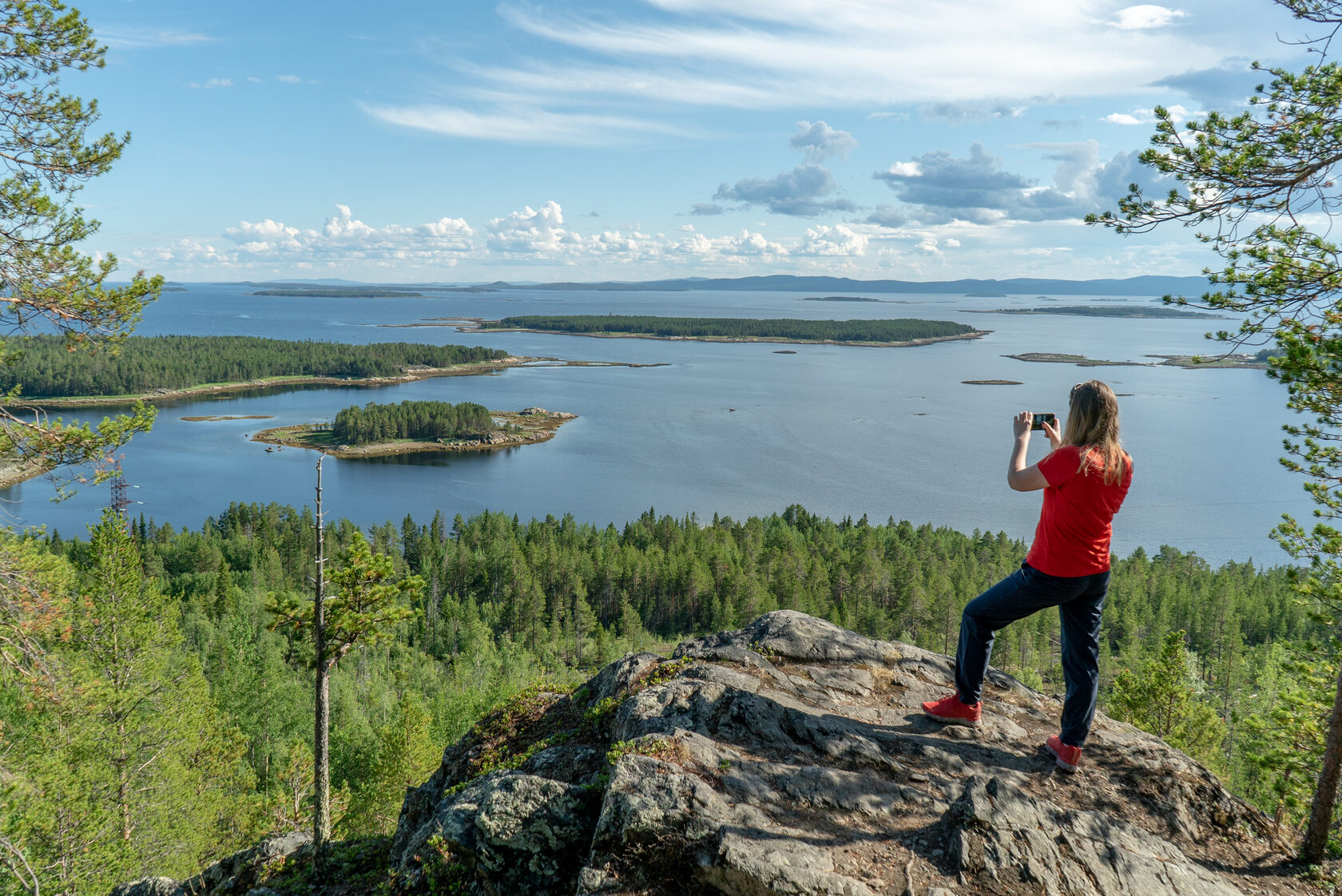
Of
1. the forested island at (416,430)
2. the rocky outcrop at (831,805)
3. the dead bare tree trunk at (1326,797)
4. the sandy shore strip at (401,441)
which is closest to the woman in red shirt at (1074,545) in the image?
the rocky outcrop at (831,805)

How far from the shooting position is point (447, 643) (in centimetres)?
6034

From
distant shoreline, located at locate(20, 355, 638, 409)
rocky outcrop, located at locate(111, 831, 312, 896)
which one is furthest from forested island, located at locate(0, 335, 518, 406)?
rocky outcrop, located at locate(111, 831, 312, 896)

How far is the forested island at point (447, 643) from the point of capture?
507 inches

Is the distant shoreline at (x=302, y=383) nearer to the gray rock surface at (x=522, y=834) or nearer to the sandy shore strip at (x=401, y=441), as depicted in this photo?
the sandy shore strip at (x=401, y=441)

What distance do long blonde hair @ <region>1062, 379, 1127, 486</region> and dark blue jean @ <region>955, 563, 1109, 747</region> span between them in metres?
0.84

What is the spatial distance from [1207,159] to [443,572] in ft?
215

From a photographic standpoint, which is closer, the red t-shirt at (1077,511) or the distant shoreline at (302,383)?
the red t-shirt at (1077,511)

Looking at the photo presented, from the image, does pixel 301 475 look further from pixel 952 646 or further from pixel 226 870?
pixel 226 870

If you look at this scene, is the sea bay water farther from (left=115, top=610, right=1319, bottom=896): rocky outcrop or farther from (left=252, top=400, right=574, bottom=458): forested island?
(left=115, top=610, right=1319, bottom=896): rocky outcrop

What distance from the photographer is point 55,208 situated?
8.43 meters

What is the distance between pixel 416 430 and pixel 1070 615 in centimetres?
11877

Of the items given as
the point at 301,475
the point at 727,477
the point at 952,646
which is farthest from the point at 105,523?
the point at 301,475

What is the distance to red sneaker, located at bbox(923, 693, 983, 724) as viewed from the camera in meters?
6.68

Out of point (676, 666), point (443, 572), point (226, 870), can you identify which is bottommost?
point (443, 572)
